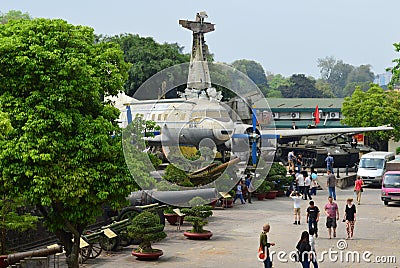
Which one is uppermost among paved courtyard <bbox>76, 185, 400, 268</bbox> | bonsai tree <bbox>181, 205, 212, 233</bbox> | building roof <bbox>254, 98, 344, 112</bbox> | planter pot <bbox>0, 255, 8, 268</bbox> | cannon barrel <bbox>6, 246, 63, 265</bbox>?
building roof <bbox>254, 98, 344, 112</bbox>

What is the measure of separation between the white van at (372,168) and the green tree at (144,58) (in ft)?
101

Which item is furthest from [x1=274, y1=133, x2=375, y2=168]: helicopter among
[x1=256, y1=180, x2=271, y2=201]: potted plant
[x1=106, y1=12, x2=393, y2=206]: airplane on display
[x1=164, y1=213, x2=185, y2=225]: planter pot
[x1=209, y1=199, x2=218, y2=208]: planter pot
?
[x1=164, y1=213, x2=185, y2=225]: planter pot

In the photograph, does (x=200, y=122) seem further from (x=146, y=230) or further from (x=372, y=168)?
(x=146, y=230)

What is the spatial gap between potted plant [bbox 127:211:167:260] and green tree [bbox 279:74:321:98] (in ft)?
369

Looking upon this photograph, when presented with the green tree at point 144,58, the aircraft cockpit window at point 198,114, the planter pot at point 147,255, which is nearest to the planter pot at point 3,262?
the planter pot at point 147,255

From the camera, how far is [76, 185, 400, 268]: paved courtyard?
16.8m

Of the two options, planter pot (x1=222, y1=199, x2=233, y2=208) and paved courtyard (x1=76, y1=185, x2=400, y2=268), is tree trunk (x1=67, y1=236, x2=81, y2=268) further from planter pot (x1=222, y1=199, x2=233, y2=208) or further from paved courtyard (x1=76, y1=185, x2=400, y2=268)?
planter pot (x1=222, y1=199, x2=233, y2=208)

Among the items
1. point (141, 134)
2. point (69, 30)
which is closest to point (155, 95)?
point (141, 134)

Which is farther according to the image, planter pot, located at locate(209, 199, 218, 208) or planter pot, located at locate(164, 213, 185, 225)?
planter pot, located at locate(209, 199, 218, 208)

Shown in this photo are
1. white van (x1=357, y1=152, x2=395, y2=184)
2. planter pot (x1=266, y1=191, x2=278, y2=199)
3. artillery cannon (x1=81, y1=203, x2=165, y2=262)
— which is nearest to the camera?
artillery cannon (x1=81, y1=203, x2=165, y2=262)

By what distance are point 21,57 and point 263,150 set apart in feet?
70.0

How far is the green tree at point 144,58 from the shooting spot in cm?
6375

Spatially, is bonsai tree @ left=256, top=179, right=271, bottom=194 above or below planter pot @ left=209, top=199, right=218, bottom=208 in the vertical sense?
above

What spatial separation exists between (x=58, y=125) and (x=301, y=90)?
11989 cm
